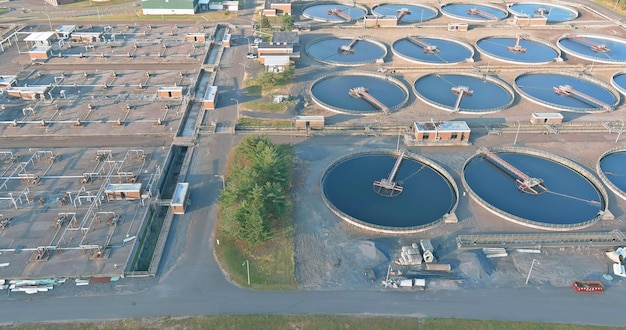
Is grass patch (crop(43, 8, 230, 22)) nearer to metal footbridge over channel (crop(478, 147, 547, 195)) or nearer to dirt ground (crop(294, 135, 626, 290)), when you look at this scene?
dirt ground (crop(294, 135, 626, 290))

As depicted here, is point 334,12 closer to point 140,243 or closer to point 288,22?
point 288,22

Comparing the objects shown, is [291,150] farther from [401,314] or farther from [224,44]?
[224,44]

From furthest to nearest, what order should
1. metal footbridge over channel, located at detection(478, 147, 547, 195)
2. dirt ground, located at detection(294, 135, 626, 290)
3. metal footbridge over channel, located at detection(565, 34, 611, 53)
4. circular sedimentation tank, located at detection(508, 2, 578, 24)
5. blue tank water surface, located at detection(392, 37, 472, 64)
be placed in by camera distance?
circular sedimentation tank, located at detection(508, 2, 578, 24) → metal footbridge over channel, located at detection(565, 34, 611, 53) → blue tank water surface, located at detection(392, 37, 472, 64) → metal footbridge over channel, located at detection(478, 147, 547, 195) → dirt ground, located at detection(294, 135, 626, 290)

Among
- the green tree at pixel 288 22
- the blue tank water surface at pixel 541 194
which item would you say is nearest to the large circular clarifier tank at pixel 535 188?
the blue tank water surface at pixel 541 194

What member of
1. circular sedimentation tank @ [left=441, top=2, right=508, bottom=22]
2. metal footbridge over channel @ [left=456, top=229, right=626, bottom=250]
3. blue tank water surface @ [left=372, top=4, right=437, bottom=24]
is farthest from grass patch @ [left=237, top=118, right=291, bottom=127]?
circular sedimentation tank @ [left=441, top=2, right=508, bottom=22]

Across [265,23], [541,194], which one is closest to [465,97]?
Result: [541,194]

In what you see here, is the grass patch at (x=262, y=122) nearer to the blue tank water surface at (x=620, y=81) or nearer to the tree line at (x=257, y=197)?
the tree line at (x=257, y=197)
